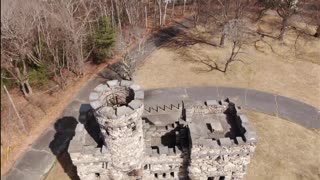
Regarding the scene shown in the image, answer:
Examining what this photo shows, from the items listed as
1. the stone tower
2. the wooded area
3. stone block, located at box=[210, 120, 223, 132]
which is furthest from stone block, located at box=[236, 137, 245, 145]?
the wooded area

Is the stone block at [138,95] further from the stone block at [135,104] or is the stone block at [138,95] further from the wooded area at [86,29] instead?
the wooded area at [86,29]

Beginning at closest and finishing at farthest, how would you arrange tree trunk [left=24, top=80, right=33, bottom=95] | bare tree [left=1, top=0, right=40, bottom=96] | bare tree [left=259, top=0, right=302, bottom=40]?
bare tree [left=1, top=0, right=40, bottom=96]
tree trunk [left=24, top=80, right=33, bottom=95]
bare tree [left=259, top=0, right=302, bottom=40]

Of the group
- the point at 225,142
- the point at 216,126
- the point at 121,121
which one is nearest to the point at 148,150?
the point at 121,121

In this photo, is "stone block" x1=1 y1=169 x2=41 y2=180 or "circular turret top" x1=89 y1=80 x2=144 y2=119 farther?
"stone block" x1=1 y1=169 x2=41 y2=180

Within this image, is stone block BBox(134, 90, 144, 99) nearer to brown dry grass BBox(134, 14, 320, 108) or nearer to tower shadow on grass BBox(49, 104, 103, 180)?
tower shadow on grass BBox(49, 104, 103, 180)

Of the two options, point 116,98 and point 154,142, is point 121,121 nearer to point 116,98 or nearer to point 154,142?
point 116,98

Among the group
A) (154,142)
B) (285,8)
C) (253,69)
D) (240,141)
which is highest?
(285,8)

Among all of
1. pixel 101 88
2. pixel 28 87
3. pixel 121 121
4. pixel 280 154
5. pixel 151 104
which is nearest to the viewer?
pixel 121 121
